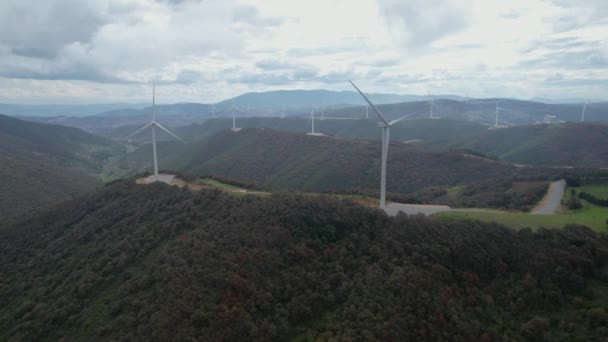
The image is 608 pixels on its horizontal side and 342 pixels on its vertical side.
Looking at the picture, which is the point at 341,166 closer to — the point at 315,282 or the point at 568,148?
the point at 568,148

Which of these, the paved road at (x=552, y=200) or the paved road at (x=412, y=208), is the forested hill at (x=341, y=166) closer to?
the paved road at (x=552, y=200)

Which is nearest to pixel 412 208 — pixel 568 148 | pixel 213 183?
pixel 213 183

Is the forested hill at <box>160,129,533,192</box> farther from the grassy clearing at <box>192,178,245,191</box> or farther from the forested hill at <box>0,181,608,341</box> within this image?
the forested hill at <box>0,181,608,341</box>

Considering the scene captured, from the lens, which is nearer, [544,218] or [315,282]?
Result: [315,282]

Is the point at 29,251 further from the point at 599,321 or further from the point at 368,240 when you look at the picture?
the point at 599,321

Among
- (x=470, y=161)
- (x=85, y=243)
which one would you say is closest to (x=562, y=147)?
(x=470, y=161)

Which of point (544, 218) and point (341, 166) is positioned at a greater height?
point (544, 218)

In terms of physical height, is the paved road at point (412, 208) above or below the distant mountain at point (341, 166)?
above

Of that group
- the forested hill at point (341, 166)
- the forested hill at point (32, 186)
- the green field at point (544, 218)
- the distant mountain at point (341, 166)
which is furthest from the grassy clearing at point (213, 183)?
the forested hill at point (32, 186)
